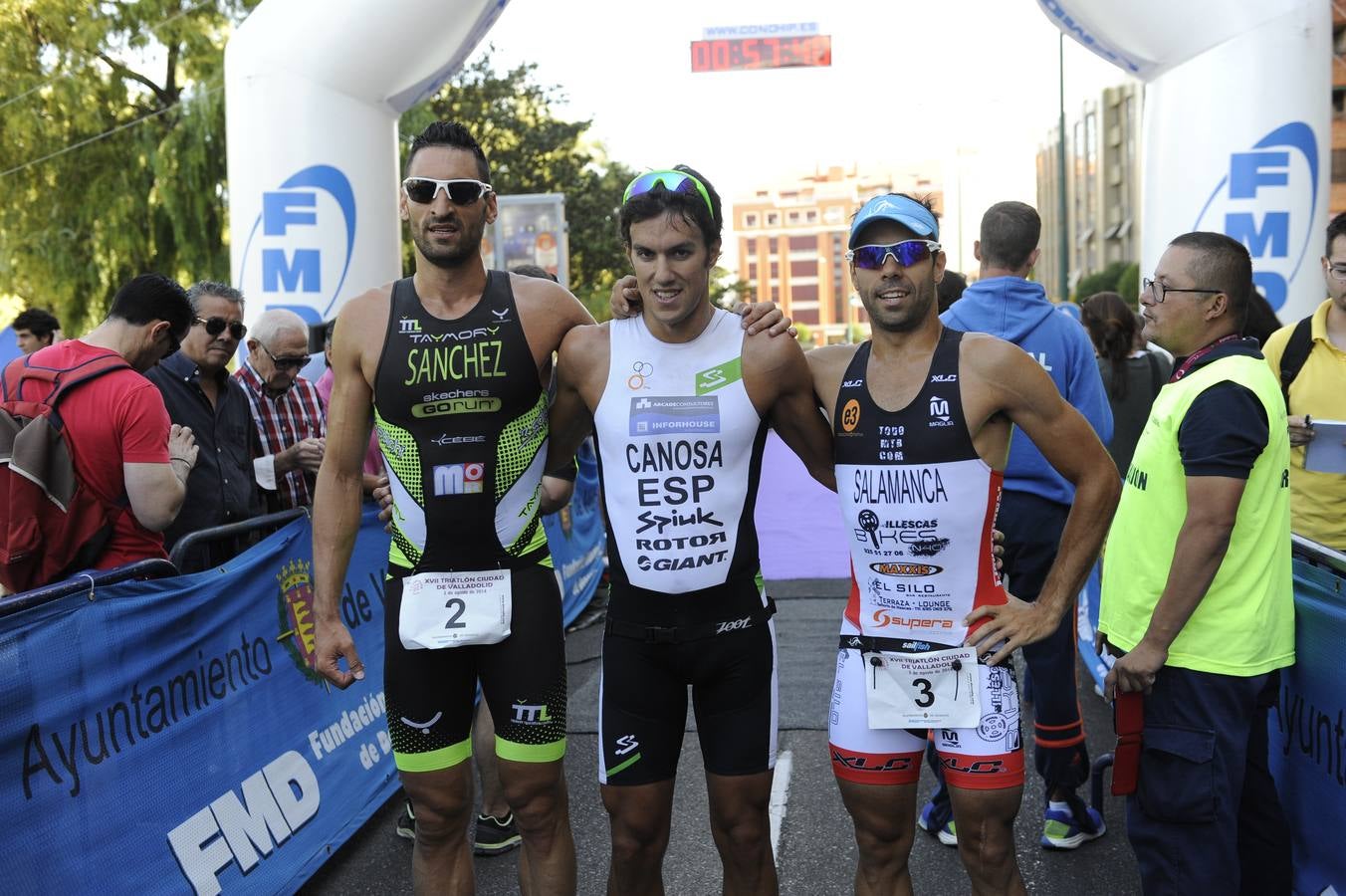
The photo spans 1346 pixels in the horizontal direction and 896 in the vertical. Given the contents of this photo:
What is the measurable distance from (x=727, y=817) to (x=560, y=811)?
0.49m

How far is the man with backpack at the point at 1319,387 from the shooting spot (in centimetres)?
408

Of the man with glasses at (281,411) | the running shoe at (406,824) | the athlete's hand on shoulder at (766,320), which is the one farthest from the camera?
the man with glasses at (281,411)

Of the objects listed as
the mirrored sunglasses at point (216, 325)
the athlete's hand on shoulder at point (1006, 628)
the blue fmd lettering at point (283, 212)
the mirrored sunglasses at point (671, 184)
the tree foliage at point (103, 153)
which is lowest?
the athlete's hand on shoulder at point (1006, 628)

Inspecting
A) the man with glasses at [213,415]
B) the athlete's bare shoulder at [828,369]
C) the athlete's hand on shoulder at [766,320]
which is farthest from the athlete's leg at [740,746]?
the man with glasses at [213,415]

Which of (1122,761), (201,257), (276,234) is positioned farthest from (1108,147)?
(1122,761)

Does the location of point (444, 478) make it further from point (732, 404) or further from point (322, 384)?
point (322, 384)

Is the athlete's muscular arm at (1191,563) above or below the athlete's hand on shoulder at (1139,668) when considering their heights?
above

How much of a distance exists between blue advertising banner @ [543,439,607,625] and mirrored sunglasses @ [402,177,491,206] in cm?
409

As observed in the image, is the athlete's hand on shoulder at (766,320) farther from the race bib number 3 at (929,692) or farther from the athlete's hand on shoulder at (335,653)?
the athlete's hand on shoulder at (335,653)

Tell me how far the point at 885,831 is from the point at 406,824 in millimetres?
2253

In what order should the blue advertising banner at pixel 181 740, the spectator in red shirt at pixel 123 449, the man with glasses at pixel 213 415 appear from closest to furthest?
1. the blue advertising banner at pixel 181 740
2. the spectator in red shirt at pixel 123 449
3. the man with glasses at pixel 213 415

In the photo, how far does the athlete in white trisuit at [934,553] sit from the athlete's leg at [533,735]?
2.55ft

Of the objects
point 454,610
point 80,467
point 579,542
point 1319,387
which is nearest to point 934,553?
point 454,610

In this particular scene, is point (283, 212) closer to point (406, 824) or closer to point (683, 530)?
point (406, 824)
